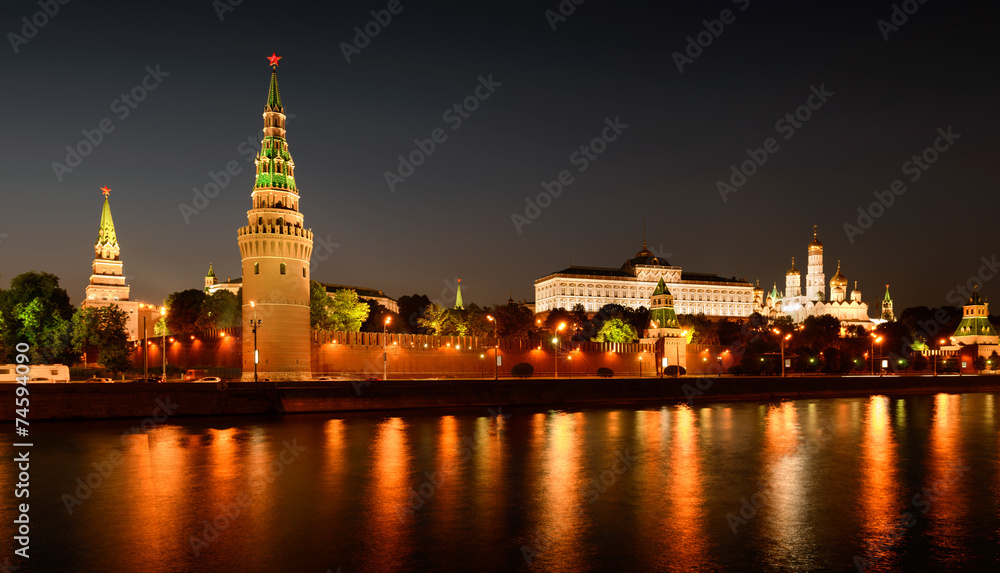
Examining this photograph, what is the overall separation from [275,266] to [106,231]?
77616mm

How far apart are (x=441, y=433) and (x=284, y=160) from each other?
31.4 m

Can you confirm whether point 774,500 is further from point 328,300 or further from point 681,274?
point 681,274

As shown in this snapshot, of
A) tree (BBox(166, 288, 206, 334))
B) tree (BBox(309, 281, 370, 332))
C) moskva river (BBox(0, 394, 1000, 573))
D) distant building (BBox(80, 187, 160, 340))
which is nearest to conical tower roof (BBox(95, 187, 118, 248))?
distant building (BBox(80, 187, 160, 340))

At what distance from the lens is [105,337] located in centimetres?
6356

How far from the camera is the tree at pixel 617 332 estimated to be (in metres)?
93.3

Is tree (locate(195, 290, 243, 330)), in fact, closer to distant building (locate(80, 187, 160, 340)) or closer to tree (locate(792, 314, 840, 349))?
distant building (locate(80, 187, 160, 340))

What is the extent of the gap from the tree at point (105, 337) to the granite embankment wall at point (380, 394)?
28344 mm

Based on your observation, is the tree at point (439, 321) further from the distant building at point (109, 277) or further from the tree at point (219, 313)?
the distant building at point (109, 277)

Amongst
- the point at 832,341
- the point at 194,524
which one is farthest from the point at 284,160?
the point at 832,341

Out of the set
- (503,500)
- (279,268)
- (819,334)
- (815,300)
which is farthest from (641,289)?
(503,500)

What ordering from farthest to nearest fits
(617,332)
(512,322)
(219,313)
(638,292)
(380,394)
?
(638,292)
(617,332)
(512,322)
(219,313)
(380,394)

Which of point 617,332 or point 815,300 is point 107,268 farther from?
point 815,300

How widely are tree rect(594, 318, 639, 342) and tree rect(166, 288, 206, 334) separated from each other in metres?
52.2

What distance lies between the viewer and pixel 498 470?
2058cm
